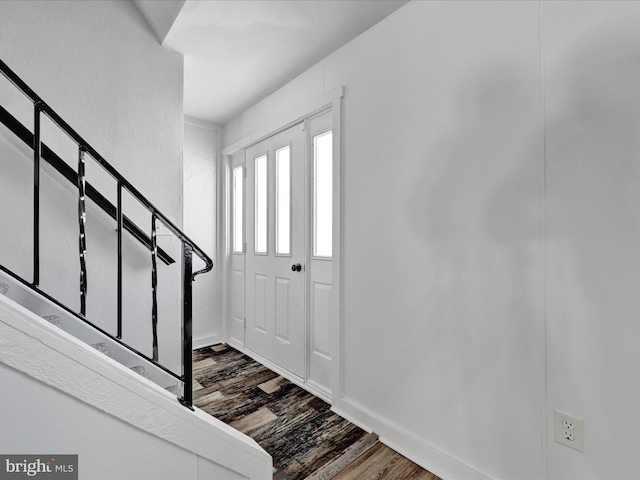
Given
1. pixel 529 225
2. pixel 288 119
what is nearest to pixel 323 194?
pixel 288 119

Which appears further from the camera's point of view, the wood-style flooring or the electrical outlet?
the wood-style flooring

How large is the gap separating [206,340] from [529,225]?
3292mm

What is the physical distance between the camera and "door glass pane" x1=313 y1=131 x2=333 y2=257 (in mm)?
2490

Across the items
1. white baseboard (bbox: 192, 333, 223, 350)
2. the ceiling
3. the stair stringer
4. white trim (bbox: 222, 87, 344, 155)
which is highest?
the ceiling

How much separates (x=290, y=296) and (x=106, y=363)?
1.85 metres

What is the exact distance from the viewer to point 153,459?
1.16 m

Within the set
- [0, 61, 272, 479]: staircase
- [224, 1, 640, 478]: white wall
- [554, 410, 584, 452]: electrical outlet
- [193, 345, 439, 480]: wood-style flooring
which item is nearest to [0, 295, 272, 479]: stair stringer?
[0, 61, 272, 479]: staircase

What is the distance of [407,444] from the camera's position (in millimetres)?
1819

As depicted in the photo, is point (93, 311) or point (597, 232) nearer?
point (597, 232)

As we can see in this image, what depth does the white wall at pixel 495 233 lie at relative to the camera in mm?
1199

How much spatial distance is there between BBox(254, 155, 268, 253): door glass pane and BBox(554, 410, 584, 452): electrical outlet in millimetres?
2467

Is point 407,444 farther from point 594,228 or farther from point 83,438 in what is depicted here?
point 83,438

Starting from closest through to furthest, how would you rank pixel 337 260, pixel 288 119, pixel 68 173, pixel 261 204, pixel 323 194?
1. pixel 68 173
2. pixel 337 260
3. pixel 323 194
4. pixel 288 119
5. pixel 261 204

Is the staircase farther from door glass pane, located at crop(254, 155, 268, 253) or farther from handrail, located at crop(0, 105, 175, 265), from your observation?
door glass pane, located at crop(254, 155, 268, 253)
